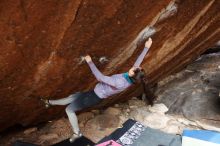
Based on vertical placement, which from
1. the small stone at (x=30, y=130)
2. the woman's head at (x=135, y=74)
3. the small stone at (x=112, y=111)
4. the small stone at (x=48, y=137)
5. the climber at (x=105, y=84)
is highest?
the small stone at (x=30, y=130)

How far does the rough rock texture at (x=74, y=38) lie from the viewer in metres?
3.34

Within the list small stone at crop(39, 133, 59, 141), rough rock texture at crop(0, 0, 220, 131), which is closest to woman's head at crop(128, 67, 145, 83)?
rough rock texture at crop(0, 0, 220, 131)

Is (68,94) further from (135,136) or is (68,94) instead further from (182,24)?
(182,24)

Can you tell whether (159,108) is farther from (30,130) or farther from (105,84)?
(105,84)

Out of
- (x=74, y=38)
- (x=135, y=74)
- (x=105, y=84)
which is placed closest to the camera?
(x=74, y=38)

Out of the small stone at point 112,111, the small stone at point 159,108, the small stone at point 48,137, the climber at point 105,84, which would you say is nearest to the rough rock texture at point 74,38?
the climber at point 105,84

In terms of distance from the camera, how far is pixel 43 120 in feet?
20.6

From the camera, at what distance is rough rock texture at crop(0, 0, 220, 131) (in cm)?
334

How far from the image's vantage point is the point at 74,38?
3.83m

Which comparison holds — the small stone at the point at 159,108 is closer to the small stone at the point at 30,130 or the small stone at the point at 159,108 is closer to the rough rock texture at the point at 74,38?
the rough rock texture at the point at 74,38

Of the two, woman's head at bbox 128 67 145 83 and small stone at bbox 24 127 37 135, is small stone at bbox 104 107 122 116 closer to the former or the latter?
small stone at bbox 24 127 37 135

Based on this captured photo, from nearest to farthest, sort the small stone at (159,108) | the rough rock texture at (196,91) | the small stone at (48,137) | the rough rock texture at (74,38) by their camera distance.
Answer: the rough rock texture at (74,38) < the small stone at (48,137) < the rough rock texture at (196,91) < the small stone at (159,108)

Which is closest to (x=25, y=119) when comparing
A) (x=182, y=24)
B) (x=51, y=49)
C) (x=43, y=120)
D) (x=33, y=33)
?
(x=43, y=120)

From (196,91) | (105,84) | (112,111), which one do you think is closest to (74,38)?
(105,84)
